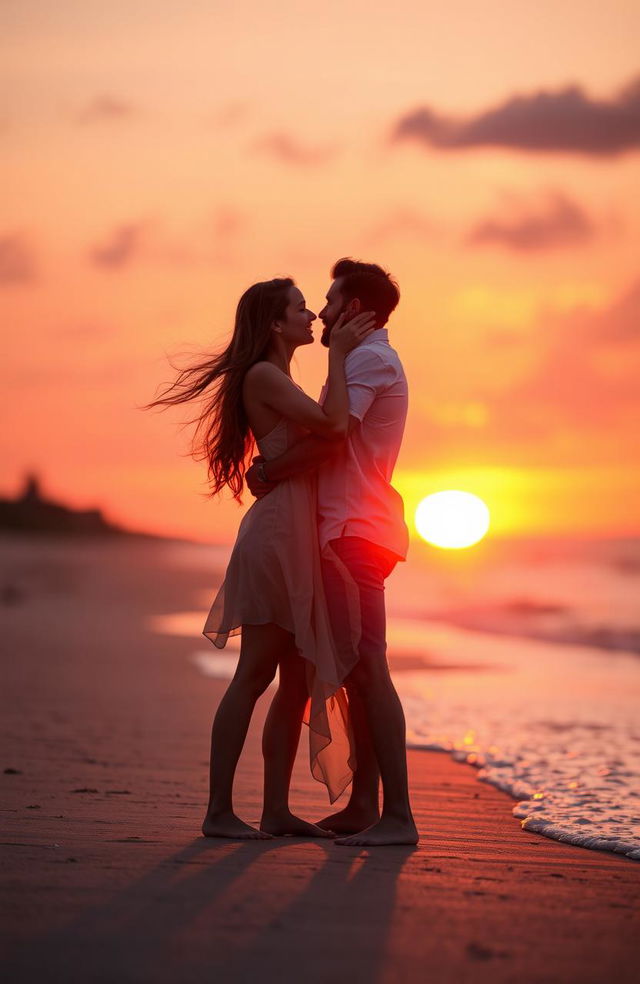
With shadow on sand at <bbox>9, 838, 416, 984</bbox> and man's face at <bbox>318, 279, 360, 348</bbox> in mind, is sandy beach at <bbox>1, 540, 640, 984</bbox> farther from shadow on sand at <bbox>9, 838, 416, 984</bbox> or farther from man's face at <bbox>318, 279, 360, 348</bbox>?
man's face at <bbox>318, 279, 360, 348</bbox>

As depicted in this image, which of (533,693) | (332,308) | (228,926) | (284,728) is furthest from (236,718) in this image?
(533,693)

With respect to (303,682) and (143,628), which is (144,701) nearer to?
(303,682)

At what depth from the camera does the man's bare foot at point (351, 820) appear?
17.1 feet

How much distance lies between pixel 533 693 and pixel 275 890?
8380 mm

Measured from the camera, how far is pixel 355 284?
530 cm

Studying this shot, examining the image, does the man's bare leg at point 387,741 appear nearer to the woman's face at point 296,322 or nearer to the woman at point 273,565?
the woman at point 273,565

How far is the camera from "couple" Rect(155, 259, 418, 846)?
498 cm

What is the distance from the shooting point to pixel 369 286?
17.4 ft

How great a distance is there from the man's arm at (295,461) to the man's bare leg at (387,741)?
812 mm

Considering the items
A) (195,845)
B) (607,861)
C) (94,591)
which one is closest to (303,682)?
(195,845)

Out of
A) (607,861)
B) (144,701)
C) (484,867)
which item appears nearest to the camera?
(484,867)

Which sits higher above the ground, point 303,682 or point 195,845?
point 303,682

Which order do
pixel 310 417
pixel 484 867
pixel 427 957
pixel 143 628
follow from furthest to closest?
pixel 143 628
pixel 310 417
pixel 484 867
pixel 427 957

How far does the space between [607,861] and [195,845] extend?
1.53 m
